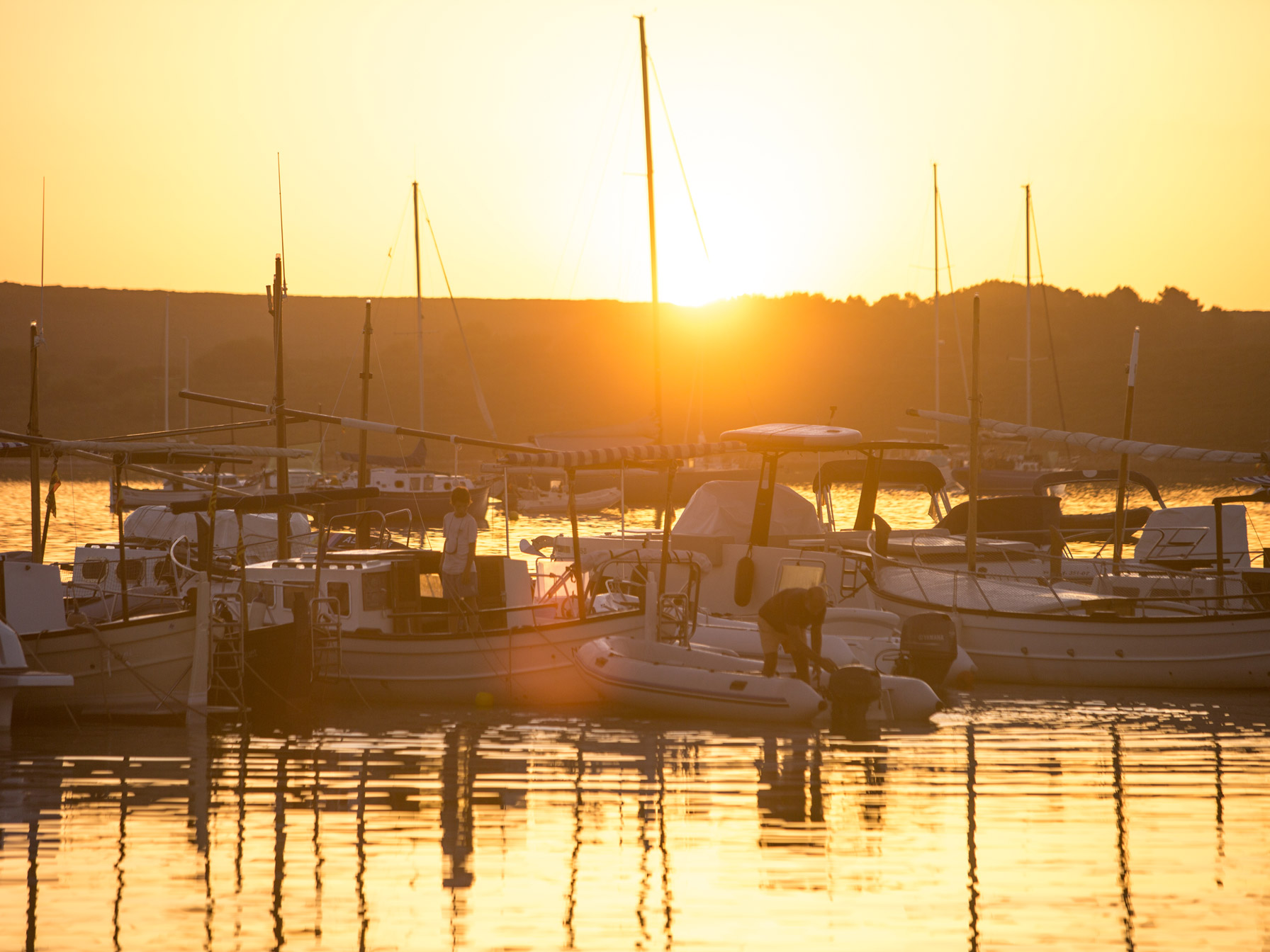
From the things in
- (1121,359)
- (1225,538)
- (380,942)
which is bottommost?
(380,942)

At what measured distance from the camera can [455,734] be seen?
16016 millimetres

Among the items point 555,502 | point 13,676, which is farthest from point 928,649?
point 555,502

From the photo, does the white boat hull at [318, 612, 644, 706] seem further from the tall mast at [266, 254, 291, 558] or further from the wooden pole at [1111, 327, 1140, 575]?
the wooden pole at [1111, 327, 1140, 575]

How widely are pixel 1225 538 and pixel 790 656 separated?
11257 millimetres

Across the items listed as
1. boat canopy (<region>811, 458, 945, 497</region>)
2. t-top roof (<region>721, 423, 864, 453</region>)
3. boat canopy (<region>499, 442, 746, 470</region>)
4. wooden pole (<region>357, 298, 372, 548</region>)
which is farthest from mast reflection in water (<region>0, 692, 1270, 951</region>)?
wooden pole (<region>357, 298, 372, 548</region>)

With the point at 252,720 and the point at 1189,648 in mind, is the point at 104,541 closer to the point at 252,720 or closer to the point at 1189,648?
the point at 252,720

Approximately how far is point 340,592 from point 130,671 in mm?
2824

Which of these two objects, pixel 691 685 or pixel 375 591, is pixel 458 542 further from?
pixel 691 685

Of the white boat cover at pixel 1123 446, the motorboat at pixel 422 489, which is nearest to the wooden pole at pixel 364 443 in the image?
the white boat cover at pixel 1123 446

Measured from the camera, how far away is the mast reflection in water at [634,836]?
8773mm

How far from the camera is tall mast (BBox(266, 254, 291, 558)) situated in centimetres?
2308

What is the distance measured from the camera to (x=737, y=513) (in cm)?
2367

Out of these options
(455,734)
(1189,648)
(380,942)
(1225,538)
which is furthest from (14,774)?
(1225,538)

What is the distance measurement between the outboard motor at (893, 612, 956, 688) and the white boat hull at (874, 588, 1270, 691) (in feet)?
5.58
